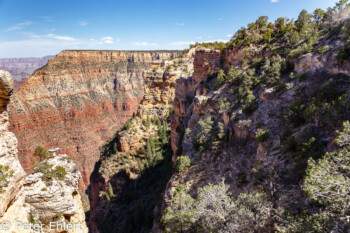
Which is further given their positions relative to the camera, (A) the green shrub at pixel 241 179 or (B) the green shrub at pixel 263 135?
(B) the green shrub at pixel 263 135

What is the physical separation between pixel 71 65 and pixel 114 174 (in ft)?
284

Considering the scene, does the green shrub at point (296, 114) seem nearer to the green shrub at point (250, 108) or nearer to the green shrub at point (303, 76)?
the green shrub at point (303, 76)

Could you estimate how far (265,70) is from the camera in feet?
75.4

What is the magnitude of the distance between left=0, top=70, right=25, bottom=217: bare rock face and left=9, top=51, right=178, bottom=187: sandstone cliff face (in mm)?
59692

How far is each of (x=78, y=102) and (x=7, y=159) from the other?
96033 mm

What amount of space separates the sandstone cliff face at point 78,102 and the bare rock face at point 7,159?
196ft

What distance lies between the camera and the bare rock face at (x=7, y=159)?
9162 millimetres

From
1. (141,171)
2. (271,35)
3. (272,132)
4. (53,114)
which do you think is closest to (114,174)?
(141,171)

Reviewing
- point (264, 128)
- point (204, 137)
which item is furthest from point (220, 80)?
point (264, 128)

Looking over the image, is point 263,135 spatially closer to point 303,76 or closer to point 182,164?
point 303,76

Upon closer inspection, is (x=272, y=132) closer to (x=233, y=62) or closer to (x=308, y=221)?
(x=308, y=221)

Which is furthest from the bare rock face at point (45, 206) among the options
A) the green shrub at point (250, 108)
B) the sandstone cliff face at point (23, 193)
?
the green shrub at point (250, 108)

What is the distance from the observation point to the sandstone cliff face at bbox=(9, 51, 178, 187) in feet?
251

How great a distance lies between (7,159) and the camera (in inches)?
398
